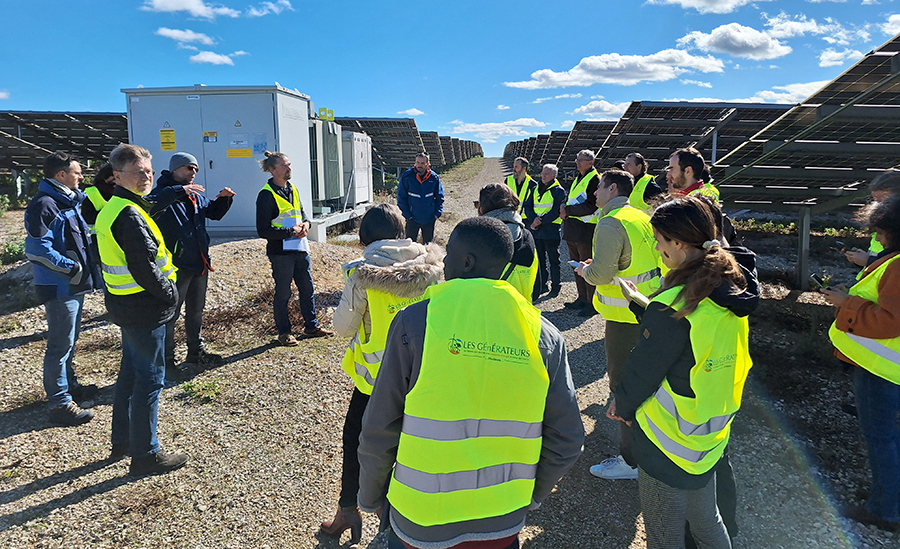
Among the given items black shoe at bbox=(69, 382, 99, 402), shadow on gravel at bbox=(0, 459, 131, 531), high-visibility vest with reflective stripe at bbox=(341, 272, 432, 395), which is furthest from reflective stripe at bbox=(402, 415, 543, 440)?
black shoe at bbox=(69, 382, 99, 402)

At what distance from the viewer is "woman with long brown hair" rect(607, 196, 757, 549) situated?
2.03m

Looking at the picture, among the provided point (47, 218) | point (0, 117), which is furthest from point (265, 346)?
point (0, 117)

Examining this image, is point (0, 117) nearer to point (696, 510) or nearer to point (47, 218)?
point (47, 218)

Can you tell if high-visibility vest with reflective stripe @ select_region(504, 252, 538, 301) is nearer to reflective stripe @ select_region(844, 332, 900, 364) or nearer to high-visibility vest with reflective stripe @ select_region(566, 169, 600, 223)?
reflective stripe @ select_region(844, 332, 900, 364)

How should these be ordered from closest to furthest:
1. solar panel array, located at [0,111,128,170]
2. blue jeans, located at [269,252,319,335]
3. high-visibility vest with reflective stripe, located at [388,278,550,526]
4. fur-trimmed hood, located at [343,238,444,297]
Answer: high-visibility vest with reflective stripe, located at [388,278,550,526]
fur-trimmed hood, located at [343,238,444,297]
blue jeans, located at [269,252,319,335]
solar panel array, located at [0,111,128,170]

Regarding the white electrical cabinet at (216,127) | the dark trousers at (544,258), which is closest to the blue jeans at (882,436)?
the dark trousers at (544,258)

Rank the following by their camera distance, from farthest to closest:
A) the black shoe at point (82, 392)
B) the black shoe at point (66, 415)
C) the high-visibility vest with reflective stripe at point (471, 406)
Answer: the black shoe at point (82, 392)
the black shoe at point (66, 415)
the high-visibility vest with reflective stripe at point (471, 406)

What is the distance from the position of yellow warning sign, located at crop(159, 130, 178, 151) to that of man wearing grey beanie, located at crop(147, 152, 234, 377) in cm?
396

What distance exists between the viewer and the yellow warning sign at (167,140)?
8305mm

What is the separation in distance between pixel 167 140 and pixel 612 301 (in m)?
7.90

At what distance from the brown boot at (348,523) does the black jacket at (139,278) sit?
5.87ft

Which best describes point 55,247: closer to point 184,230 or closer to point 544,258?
point 184,230

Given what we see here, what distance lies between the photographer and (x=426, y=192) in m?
8.30

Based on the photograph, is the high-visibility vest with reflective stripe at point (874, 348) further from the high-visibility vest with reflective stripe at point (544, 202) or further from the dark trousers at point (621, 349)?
the high-visibility vest with reflective stripe at point (544, 202)
